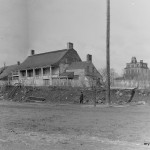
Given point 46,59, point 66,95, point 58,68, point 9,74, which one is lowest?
point 66,95

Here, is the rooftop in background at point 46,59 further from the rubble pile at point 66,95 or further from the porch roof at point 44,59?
the rubble pile at point 66,95

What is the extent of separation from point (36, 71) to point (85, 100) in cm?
2668

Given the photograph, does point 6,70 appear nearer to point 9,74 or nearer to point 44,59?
point 9,74

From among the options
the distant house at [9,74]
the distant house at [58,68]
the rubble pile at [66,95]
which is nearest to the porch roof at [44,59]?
the distant house at [58,68]

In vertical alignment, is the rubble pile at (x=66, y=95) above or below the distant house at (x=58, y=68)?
below

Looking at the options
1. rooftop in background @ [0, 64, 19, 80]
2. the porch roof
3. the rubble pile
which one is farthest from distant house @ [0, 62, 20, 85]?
the rubble pile

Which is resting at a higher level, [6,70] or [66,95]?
[6,70]

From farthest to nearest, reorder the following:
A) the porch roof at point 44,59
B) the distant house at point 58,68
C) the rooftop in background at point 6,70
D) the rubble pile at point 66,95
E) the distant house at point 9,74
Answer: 1. the rooftop in background at point 6,70
2. the distant house at point 9,74
3. the porch roof at point 44,59
4. the distant house at point 58,68
5. the rubble pile at point 66,95

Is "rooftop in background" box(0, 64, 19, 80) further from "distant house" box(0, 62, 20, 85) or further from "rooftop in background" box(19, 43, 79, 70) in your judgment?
"rooftop in background" box(19, 43, 79, 70)

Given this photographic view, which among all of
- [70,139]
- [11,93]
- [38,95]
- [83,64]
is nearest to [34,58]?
[83,64]

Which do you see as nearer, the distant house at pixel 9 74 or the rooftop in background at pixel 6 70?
the distant house at pixel 9 74

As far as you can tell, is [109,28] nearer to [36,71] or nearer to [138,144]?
[138,144]

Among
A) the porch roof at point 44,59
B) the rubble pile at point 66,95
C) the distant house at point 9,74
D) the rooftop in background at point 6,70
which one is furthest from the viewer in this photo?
the rooftop in background at point 6,70

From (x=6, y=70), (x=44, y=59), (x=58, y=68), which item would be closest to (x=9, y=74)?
(x=6, y=70)
